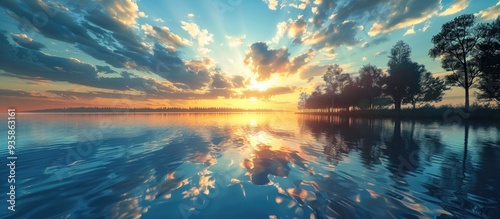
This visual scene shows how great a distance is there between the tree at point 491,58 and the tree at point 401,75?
14.7 meters

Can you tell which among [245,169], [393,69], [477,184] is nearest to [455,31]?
[393,69]

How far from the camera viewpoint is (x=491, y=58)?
99.3 ft

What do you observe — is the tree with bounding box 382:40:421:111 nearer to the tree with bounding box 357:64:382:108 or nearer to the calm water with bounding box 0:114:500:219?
the tree with bounding box 357:64:382:108

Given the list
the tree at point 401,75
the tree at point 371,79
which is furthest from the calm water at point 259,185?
the tree at point 371,79

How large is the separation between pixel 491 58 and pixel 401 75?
56.8 feet

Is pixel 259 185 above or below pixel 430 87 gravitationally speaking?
below

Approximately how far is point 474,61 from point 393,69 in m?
16.3

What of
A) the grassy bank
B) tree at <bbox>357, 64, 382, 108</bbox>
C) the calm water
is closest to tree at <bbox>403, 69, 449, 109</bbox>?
tree at <bbox>357, 64, 382, 108</bbox>

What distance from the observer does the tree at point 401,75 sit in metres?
47.5

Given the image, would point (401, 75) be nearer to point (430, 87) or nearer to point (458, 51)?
point (458, 51)

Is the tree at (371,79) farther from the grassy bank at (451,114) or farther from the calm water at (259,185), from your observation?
the calm water at (259,185)

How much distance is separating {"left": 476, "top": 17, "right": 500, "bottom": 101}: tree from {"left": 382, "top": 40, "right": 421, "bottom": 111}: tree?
48.2 ft

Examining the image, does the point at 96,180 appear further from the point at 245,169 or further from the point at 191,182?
the point at 245,169

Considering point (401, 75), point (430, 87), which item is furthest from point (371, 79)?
point (430, 87)
